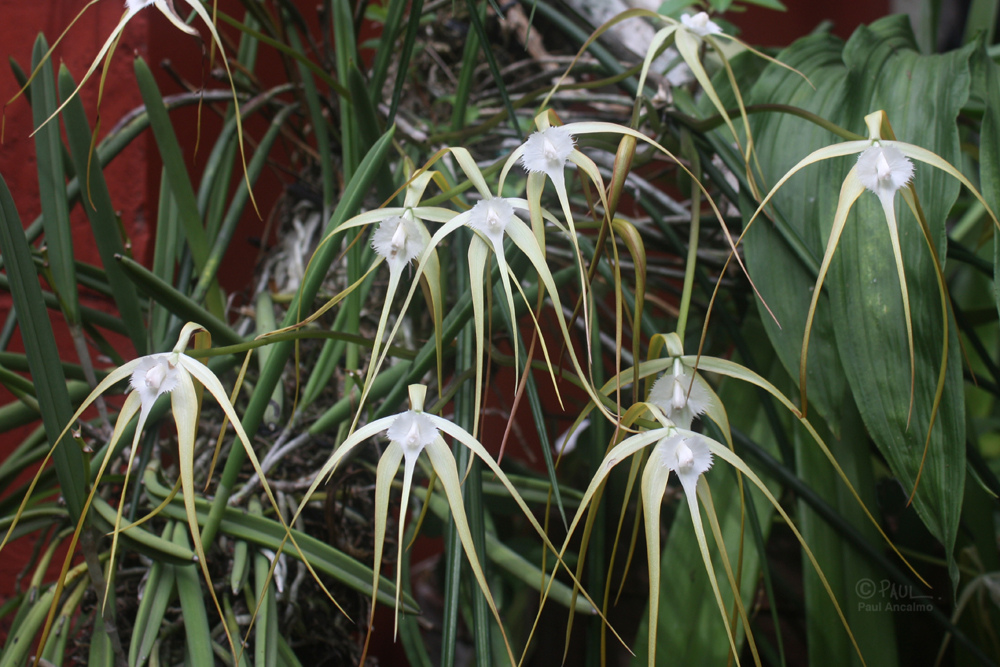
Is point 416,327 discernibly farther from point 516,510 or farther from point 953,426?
point 953,426

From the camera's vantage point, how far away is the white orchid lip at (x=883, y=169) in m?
0.23

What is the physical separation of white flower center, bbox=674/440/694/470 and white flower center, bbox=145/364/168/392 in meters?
0.20

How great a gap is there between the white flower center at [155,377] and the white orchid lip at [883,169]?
0.28 meters

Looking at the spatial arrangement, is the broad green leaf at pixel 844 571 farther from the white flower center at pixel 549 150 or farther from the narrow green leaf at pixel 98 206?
the narrow green leaf at pixel 98 206

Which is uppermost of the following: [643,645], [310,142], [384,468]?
[310,142]

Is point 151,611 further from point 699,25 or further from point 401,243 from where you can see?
point 699,25

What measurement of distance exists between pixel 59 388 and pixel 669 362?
0.31m

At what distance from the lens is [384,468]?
216mm

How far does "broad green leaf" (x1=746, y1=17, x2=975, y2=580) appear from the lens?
1.10 ft

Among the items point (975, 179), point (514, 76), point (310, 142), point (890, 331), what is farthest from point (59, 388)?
point (975, 179)

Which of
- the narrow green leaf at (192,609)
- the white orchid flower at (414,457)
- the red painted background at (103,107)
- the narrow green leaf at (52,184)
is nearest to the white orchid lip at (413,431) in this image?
the white orchid flower at (414,457)

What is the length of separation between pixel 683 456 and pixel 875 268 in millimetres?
240

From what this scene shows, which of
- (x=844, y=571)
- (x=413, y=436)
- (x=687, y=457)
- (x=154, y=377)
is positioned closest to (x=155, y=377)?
(x=154, y=377)

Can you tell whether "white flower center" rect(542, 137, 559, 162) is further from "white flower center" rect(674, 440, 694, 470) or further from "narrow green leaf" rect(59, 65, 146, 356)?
"narrow green leaf" rect(59, 65, 146, 356)
